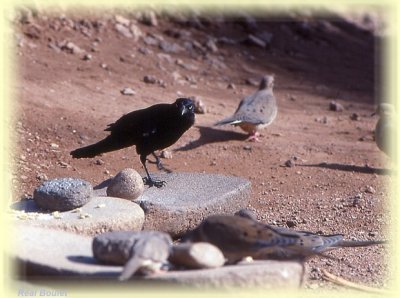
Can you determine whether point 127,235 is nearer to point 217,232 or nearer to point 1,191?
point 217,232

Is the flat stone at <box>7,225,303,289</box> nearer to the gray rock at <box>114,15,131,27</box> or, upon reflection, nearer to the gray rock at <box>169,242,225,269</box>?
the gray rock at <box>169,242,225,269</box>

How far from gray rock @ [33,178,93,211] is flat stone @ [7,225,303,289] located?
0.56 meters

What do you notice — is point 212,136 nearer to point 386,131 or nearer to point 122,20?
point 386,131

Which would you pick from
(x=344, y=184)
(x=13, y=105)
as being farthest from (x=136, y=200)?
(x=13, y=105)

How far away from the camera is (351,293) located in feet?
17.8

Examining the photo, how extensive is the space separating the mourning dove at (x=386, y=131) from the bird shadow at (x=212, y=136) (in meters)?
1.66

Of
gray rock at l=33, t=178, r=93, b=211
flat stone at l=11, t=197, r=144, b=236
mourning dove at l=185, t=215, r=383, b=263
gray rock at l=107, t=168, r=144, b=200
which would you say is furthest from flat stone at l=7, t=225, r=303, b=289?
gray rock at l=107, t=168, r=144, b=200

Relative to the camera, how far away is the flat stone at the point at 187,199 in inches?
251

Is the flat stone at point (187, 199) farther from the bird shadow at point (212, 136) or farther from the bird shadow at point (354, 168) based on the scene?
the bird shadow at point (354, 168)

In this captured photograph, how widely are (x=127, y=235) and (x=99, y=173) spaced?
3731 millimetres

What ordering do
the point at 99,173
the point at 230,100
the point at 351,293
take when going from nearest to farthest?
the point at 351,293 → the point at 99,173 → the point at 230,100

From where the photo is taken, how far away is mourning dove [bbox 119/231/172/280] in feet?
14.5

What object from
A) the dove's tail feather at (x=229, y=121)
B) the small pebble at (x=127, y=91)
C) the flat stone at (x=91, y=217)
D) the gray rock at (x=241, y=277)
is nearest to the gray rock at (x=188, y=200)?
the flat stone at (x=91, y=217)

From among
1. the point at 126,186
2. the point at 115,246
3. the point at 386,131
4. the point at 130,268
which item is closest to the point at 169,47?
the point at 386,131
